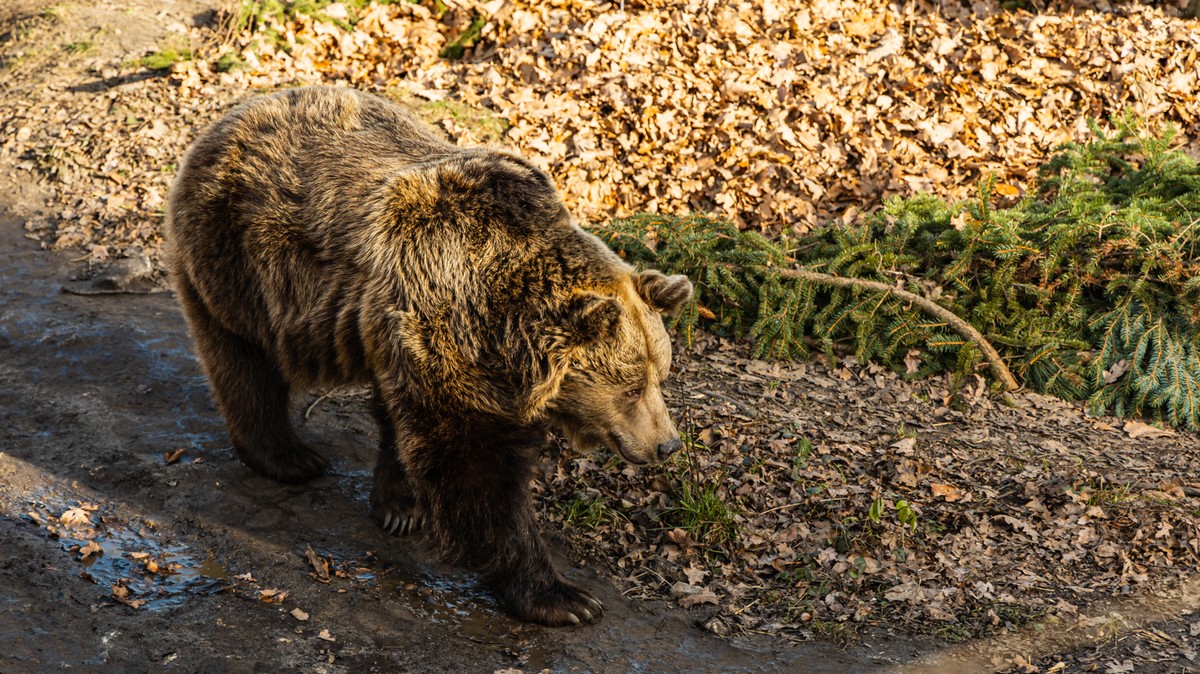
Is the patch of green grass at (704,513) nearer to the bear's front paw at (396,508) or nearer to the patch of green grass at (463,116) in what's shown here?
the bear's front paw at (396,508)

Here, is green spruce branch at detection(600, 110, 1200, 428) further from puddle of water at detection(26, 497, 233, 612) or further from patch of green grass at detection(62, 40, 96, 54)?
patch of green grass at detection(62, 40, 96, 54)

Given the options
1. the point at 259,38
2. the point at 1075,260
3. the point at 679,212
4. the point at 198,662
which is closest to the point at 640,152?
the point at 679,212

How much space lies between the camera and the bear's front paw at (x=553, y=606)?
4371 millimetres

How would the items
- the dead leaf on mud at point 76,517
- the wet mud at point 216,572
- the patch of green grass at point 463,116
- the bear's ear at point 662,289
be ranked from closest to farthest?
the wet mud at point 216,572, the bear's ear at point 662,289, the dead leaf on mud at point 76,517, the patch of green grass at point 463,116

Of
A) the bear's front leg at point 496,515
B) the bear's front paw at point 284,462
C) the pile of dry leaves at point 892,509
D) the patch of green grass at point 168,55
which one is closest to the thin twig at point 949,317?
the pile of dry leaves at point 892,509

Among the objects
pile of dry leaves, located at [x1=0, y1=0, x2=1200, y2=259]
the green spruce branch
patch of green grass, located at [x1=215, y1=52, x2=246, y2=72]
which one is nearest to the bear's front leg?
the green spruce branch

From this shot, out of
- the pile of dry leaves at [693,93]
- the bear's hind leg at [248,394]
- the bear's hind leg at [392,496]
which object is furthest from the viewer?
the pile of dry leaves at [693,93]

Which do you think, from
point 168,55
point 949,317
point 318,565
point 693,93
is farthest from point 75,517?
point 168,55

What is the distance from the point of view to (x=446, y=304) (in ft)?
13.6

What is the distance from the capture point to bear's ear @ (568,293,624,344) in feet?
13.3

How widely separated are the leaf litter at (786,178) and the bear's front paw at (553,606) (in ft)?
1.56

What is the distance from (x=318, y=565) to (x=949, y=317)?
417cm

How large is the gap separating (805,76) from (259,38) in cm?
537

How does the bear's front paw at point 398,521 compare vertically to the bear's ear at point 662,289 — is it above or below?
below
